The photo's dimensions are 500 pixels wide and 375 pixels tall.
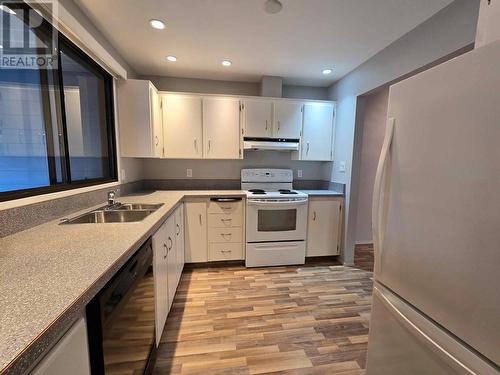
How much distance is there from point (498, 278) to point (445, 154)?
14.8 inches

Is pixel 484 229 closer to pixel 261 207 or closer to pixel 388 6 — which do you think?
pixel 388 6

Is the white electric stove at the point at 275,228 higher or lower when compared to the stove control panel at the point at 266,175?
lower

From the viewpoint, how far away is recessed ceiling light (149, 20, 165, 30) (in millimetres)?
1820

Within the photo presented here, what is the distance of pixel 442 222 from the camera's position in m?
0.74

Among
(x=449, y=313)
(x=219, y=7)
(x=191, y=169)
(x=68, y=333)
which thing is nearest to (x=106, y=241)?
(x=68, y=333)

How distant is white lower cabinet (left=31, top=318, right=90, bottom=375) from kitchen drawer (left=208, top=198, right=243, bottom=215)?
2.05m

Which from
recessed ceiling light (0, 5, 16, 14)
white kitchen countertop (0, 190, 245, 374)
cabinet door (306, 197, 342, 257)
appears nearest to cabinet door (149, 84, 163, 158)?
recessed ceiling light (0, 5, 16, 14)

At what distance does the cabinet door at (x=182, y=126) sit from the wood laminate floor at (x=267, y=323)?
153 centimetres

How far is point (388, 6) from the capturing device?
1.59 metres

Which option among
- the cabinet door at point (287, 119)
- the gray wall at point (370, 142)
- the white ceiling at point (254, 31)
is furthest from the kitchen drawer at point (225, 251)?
the white ceiling at point (254, 31)

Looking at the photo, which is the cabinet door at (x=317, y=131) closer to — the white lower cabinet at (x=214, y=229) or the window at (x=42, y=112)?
the white lower cabinet at (x=214, y=229)

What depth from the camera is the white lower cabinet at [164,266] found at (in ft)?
4.75

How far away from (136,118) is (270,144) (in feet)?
5.27

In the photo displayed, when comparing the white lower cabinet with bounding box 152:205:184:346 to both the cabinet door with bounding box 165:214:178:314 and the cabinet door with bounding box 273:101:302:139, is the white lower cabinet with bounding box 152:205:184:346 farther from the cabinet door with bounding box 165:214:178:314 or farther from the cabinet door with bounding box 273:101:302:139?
the cabinet door with bounding box 273:101:302:139
